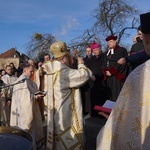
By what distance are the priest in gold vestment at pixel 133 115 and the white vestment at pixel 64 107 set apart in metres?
2.74

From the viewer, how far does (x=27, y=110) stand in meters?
5.26

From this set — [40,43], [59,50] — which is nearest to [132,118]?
[59,50]

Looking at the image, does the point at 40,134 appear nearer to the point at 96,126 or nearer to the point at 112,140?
the point at 96,126

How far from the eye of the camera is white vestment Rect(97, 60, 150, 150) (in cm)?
184

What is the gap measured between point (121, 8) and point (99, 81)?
11437 mm

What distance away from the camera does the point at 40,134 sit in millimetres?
5480

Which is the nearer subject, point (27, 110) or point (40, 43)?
Result: point (27, 110)

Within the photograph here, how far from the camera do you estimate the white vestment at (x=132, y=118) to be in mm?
1837

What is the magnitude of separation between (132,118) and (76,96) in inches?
119

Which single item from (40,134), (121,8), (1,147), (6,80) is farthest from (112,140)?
(121,8)

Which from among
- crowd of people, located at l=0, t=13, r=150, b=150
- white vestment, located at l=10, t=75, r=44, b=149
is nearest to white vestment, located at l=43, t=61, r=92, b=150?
crowd of people, located at l=0, t=13, r=150, b=150

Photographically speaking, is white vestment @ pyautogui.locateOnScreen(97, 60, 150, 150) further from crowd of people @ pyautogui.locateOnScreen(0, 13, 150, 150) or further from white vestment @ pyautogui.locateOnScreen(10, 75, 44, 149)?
white vestment @ pyautogui.locateOnScreen(10, 75, 44, 149)

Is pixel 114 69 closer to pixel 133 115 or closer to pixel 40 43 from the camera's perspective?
pixel 133 115

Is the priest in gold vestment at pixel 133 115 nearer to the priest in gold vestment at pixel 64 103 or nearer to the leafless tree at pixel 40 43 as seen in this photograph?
the priest in gold vestment at pixel 64 103
